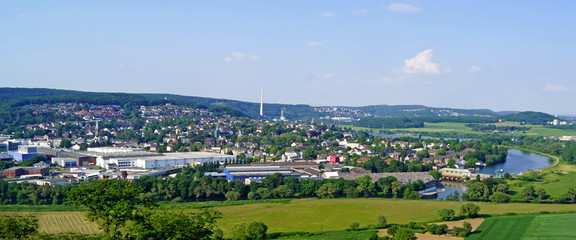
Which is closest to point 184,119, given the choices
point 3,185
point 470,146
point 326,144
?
point 326,144

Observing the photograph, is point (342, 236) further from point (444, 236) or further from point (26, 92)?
point (26, 92)

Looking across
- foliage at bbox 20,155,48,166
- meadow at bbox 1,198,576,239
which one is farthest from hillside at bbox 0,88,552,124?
meadow at bbox 1,198,576,239

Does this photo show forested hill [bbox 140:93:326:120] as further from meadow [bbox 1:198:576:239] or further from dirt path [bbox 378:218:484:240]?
dirt path [bbox 378:218:484:240]

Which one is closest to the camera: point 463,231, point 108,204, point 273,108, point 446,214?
point 108,204

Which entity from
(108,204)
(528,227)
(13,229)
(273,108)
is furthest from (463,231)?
(273,108)

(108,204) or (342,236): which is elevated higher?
(108,204)

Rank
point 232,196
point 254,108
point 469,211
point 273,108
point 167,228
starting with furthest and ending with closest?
point 273,108 < point 254,108 < point 232,196 < point 469,211 < point 167,228
